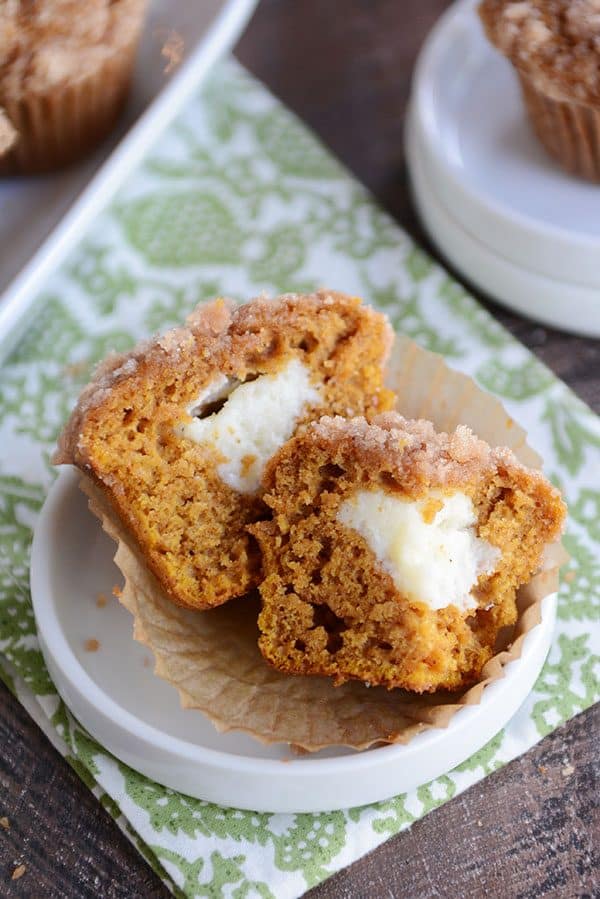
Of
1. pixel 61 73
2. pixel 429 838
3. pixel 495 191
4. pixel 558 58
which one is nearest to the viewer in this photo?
pixel 429 838

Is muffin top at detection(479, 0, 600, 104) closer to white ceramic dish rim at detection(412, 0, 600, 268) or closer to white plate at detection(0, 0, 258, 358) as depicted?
white ceramic dish rim at detection(412, 0, 600, 268)

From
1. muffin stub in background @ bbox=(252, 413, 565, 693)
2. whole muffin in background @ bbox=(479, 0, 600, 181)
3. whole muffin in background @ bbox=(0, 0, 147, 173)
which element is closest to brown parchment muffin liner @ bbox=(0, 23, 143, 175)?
whole muffin in background @ bbox=(0, 0, 147, 173)

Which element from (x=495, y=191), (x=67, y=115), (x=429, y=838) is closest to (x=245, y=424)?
(x=429, y=838)

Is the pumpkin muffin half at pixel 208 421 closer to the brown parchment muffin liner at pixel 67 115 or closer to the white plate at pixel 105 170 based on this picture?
the white plate at pixel 105 170

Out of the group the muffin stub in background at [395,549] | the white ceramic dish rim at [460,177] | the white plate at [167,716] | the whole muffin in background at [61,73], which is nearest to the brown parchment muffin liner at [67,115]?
the whole muffin in background at [61,73]

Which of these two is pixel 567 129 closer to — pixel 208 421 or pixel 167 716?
pixel 208 421

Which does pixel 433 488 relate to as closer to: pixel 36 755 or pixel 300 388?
pixel 300 388
